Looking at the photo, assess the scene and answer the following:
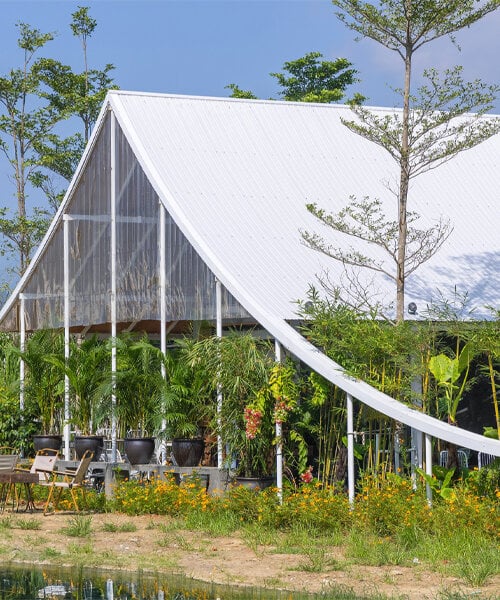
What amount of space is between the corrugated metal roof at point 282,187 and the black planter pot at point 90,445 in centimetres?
315

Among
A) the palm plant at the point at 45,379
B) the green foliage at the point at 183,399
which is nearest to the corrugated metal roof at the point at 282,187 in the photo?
the green foliage at the point at 183,399

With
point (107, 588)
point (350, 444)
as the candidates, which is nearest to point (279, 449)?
point (350, 444)

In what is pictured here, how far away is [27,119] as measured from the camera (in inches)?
1223

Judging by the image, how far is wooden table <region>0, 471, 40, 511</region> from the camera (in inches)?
542

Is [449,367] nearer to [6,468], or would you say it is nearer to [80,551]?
[80,551]

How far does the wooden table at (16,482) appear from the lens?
542 inches

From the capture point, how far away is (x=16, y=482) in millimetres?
13984

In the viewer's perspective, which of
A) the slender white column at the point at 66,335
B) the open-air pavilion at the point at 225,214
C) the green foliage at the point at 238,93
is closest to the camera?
the open-air pavilion at the point at 225,214

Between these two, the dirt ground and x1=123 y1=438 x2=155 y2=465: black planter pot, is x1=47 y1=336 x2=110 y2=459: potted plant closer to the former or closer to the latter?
x1=123 y1=438 x2=155 y2=465: black planter pot

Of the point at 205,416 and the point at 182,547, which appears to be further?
the point at 205,416

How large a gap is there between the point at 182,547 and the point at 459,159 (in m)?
8.13

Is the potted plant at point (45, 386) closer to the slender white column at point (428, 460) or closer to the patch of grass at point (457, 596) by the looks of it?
the slender white column at point (428, 460)

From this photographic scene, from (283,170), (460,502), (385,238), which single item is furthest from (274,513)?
(283,170)

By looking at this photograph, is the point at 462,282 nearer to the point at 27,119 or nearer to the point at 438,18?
the point at 438,18
